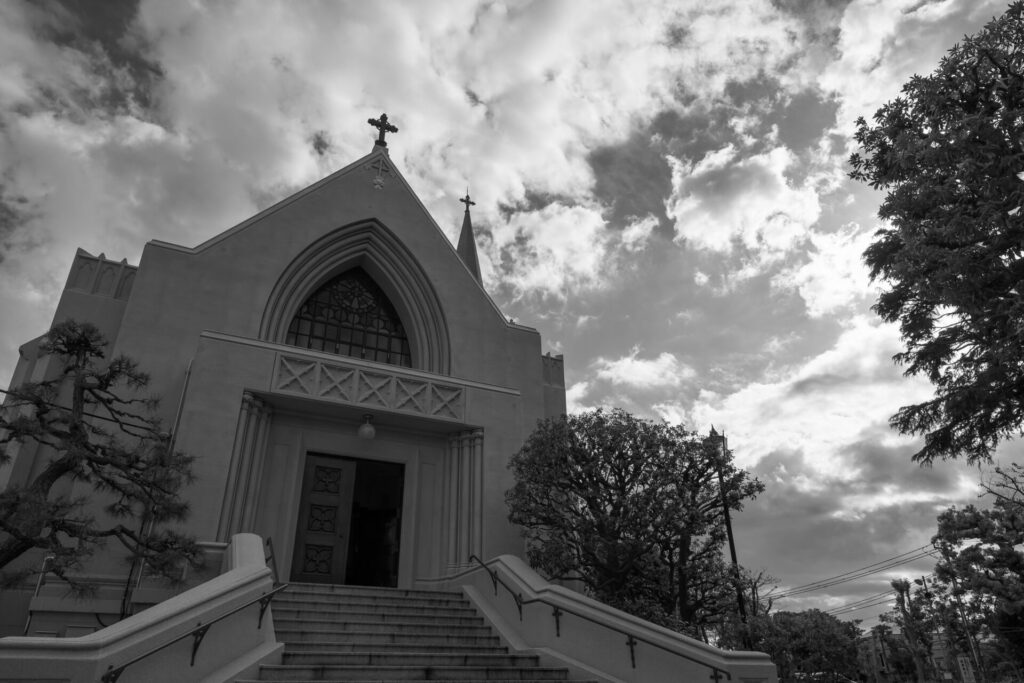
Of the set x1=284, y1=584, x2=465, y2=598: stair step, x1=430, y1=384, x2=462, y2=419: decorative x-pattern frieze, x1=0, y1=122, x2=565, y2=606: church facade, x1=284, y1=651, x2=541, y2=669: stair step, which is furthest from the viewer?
x1=430, y1=384, x2=462, y2=419: decorative x-pattern frieze

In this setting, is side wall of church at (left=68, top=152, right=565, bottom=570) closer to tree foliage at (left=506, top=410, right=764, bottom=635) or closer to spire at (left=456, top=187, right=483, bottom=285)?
tree foliage at (left=506, top=410, right=764, bottom=635)

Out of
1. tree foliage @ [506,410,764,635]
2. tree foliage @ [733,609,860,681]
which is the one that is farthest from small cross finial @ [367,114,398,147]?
tree foliage @ [733,609,860,681]

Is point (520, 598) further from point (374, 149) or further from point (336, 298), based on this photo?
point (374, 149)

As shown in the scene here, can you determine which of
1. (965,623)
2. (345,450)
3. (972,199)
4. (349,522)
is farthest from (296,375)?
(965,623)

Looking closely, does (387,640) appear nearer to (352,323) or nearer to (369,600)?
(369,600)

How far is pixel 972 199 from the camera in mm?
9562

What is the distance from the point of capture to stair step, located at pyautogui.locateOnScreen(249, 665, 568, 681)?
248 inches

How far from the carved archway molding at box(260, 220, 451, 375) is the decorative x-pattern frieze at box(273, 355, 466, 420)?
4.13 feet

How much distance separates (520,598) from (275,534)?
5211 millimetres

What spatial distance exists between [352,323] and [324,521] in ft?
14.9

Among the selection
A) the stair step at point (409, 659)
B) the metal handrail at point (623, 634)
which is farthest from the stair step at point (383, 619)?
the stair step at point (409, 659)

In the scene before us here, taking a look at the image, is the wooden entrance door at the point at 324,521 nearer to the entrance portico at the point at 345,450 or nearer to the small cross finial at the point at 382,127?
the entrance portico at the point at 345,450

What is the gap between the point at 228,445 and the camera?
10773 millimetres

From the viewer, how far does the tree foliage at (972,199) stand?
8.93 metres
